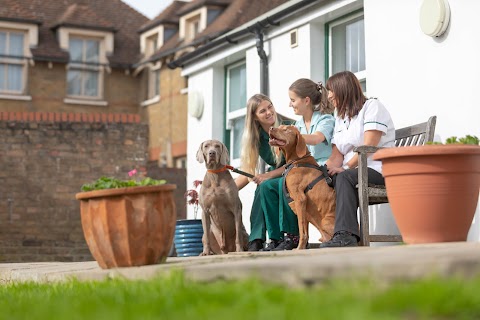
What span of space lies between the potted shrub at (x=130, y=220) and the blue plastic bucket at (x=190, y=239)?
147 inches

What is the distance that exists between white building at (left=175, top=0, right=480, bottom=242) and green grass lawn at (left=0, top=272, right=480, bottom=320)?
403 cm

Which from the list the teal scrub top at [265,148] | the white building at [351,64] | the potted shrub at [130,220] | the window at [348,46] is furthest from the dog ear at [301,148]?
the window at [348,46]

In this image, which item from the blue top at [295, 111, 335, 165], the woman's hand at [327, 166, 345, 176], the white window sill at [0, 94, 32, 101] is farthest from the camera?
the white window sill at [0, 94, 32, 101]

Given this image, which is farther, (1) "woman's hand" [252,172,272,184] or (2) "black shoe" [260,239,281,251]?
(1) "woman's hand" [252,172,272,184]

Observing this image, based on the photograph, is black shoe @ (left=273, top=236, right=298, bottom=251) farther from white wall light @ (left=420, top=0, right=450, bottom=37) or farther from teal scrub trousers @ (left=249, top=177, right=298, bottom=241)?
white wall light @ (left=420, top=0, right=450, bottom=37)

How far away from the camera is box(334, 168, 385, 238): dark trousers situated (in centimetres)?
616

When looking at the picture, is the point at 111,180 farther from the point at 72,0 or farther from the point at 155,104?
the point at 72,0

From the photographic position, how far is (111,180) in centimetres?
515

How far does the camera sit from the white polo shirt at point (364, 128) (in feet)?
21.3

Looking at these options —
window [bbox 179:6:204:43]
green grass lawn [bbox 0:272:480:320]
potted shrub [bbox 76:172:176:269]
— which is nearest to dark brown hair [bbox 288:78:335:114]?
potted shrub [bbox 76:172:176:269]

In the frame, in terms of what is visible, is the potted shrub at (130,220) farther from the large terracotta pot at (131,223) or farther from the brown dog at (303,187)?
the brown dog at (303,187)

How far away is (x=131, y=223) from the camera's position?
496 cm

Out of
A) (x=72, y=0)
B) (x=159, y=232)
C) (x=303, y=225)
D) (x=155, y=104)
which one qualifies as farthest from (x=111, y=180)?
(x=72, y=0)

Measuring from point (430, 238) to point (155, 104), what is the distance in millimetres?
25592
